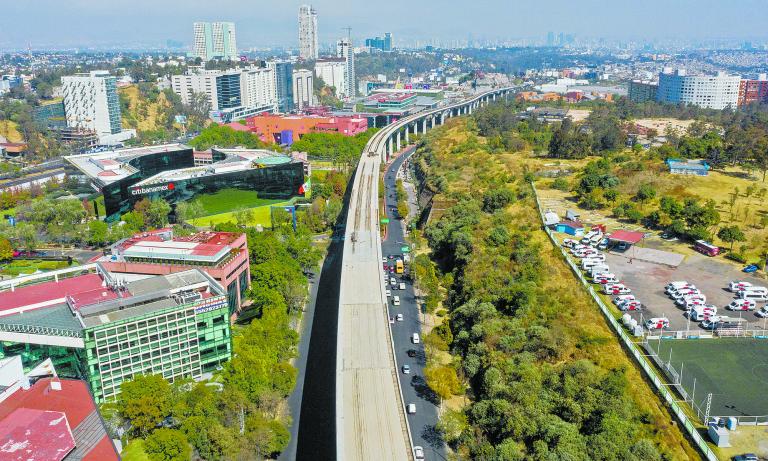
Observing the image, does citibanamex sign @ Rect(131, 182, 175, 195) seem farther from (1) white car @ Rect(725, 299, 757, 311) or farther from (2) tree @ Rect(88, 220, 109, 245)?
(1) white car @ Rect(725, 299, 757, 311)

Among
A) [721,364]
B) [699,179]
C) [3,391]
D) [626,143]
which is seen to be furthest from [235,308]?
[626,143]

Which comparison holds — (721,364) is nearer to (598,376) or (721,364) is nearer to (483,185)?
(598,376)

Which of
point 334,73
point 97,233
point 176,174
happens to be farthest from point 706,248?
point 334,73

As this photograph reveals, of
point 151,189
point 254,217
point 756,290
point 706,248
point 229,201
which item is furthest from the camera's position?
point 229,201

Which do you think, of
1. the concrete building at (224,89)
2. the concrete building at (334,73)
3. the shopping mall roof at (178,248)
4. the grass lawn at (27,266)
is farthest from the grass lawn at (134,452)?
the concrete building at (334,73)

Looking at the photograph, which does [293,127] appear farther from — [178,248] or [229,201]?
[178,248]

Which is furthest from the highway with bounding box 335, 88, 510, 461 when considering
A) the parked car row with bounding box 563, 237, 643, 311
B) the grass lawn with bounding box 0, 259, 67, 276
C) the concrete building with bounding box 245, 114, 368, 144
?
the concrete building with bounding box 245, 114, 368, 144

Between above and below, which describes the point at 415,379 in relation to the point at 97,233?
below
